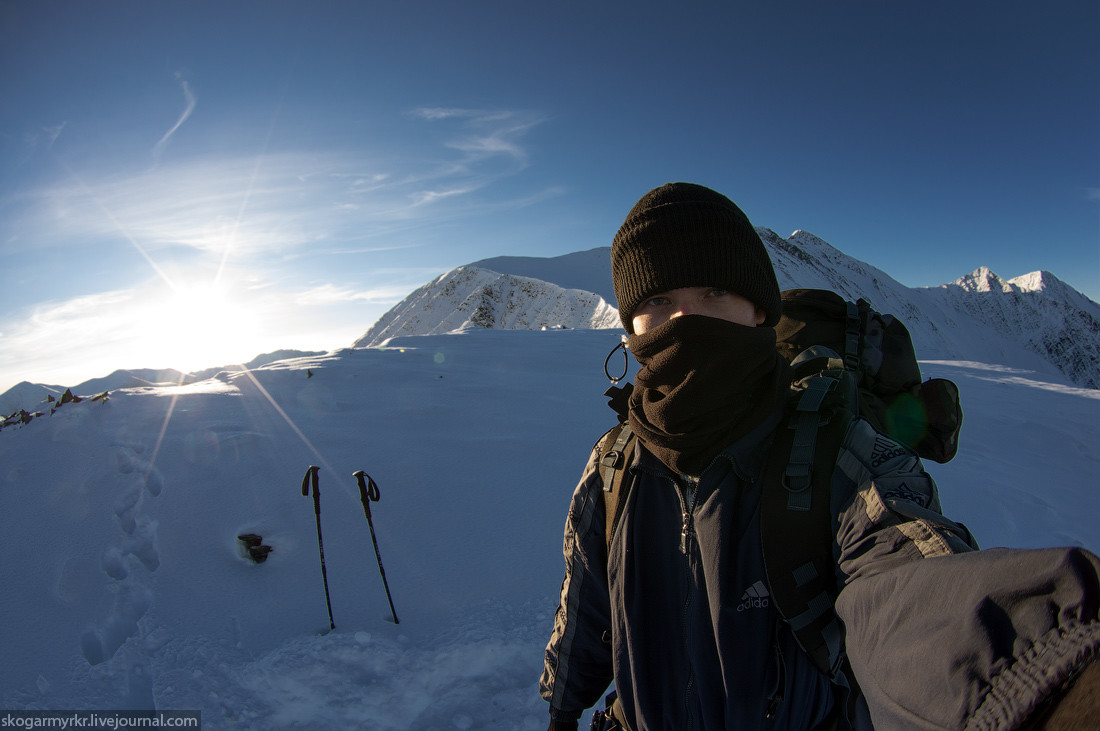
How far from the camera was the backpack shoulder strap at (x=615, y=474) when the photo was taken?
66.9 inches

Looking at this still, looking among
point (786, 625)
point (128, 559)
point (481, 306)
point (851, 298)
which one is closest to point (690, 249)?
point (786, 625)

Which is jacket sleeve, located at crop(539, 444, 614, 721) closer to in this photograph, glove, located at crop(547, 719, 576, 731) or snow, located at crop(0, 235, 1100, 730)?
glove, located at crop(547, 719, 576, 731)

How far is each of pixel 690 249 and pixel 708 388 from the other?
0.54 m

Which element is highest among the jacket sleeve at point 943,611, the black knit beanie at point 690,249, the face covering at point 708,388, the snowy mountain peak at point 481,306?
the snowy mountain peak at point 481,306

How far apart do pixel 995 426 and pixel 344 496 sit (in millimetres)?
11406

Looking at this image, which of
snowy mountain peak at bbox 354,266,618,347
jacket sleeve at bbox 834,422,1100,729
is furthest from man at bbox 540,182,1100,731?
snowy mountain peak at bbox 354,266,618,347

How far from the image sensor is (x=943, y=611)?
0.79 metres

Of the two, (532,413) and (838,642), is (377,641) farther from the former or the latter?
(532,413)

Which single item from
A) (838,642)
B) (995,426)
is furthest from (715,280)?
(995,426)

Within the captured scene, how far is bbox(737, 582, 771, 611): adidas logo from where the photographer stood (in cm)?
135

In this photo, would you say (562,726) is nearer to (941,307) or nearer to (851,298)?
(851,298)

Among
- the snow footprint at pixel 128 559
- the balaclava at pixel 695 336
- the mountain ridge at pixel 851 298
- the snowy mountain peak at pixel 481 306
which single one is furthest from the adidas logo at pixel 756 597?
the snowy mountain peak at pixel 481 306

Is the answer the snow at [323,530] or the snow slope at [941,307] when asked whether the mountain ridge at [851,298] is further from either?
the snow at [323,530]

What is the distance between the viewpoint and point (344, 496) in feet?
16.5
